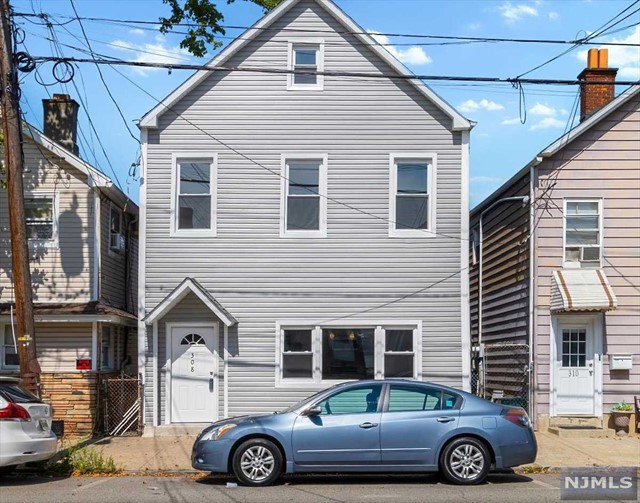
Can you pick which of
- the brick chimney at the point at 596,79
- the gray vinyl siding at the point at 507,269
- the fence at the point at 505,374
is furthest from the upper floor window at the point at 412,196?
the brick chimney at the point at 596,79

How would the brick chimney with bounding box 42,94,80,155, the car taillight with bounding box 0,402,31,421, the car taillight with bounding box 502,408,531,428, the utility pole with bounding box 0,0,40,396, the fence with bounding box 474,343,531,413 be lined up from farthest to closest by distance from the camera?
the brick chimney with bounding box 42,94,80,155
the fence with bounding box 474,343,531,413
the utility pole with bounding box 0,0,40,396
the car taillight with bounding box 502,408,531,428
the car taillight with bounding box 0,402,31,421

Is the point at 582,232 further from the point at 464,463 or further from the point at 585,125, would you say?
the point at 464,463

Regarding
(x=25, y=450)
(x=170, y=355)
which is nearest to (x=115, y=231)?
(x=170, y=355)

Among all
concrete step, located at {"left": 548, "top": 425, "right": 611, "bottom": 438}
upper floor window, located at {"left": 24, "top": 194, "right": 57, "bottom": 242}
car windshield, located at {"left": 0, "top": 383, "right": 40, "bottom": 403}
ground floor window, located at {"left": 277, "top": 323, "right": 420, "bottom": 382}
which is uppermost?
upper floor window, located at {"left": 24, "top": 194, "right": 57, "bottom": 242}

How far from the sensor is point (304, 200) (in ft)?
57.0

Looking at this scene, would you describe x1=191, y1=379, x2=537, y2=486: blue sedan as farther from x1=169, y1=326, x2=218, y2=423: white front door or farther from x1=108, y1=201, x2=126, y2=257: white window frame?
x1=108, y1=201, x2=126, y2=257: white window frame

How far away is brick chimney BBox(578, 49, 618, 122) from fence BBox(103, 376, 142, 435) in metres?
11.5

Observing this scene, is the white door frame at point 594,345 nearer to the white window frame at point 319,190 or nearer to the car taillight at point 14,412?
the white window frame at point 319,190

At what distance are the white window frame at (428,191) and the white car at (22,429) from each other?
26.4 feet

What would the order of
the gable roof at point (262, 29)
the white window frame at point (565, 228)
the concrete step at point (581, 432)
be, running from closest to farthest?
the concrete step at point (581, 432) < the gable roof at point (262, 29) < the white window frame at point (565, 228)

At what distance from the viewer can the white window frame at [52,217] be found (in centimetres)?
1789

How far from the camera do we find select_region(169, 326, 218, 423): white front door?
1694 cm

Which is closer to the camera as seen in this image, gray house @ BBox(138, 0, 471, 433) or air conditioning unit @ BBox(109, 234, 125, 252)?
gray house @ BBox(138, 0, 471, 433)

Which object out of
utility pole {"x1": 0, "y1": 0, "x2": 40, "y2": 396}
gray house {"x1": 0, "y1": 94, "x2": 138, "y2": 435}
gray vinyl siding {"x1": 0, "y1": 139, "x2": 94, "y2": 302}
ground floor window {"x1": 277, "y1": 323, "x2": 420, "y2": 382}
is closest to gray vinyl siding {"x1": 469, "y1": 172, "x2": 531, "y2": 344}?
ground floor window {"x1": 277, "y1": 323, "x2": 420, "y2": 382}
